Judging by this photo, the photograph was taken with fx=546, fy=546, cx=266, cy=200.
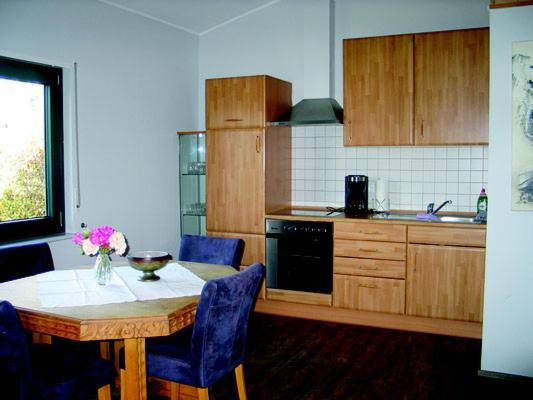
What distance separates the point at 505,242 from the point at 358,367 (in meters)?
1.18

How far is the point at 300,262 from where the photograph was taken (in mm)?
4469

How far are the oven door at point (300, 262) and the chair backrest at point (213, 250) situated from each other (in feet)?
3.55

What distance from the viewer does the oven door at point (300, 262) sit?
4.37m

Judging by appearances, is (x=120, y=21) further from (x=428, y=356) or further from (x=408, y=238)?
(x=428, y=356)

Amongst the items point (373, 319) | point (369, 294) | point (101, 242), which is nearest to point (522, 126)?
point (369, 294)

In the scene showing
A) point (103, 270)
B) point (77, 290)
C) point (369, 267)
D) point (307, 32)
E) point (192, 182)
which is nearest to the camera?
point (77, 290)

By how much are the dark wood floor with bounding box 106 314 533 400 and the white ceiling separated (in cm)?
277

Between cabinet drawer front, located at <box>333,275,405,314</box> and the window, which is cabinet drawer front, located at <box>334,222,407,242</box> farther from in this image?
the window

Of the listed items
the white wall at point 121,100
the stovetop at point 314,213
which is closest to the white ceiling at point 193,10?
the white wall at point 121,100

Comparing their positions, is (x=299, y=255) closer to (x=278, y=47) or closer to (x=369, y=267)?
(x=369, y=267)

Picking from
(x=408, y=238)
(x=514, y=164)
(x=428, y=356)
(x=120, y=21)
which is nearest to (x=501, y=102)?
(x=514, y=164)

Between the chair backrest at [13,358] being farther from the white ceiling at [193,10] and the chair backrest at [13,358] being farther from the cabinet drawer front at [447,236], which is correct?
the white ceiling at [193,10]

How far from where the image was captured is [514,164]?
3.16 meters

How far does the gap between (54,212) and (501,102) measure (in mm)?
3116
